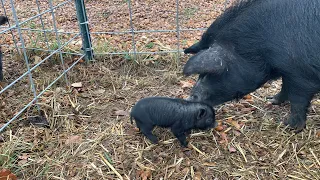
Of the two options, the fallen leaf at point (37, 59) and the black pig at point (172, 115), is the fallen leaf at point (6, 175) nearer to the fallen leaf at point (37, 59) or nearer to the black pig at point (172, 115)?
the black pig at point (172, 115)

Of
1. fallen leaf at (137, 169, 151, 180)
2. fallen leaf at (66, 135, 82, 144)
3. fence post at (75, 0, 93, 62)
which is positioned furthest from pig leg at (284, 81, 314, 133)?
fence post at (75, 0, 93, 62)

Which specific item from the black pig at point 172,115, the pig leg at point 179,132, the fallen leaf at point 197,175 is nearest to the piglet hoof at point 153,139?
the black pig at point 172,115

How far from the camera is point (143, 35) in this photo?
5.52 meters

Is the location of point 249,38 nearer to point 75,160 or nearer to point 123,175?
point 123,175

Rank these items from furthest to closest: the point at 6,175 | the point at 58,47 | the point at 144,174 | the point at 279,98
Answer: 1. the point at 58,47
2. the point at 279,98
3. the point at 144,174
4. the point at 6,175

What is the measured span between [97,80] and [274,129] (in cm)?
215

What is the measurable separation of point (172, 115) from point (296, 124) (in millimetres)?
1261

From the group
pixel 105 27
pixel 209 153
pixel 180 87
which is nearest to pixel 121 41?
pixel 105 27

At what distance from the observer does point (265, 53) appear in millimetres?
2898

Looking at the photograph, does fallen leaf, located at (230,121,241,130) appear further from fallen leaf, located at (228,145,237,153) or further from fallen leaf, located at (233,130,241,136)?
fallen leaf, located at (228,145,237,153)

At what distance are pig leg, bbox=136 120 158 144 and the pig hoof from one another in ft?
4.41

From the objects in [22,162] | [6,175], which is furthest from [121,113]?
[6,175]

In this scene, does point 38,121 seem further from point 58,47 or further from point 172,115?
point 172,115

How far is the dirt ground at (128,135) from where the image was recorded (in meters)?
2.79
